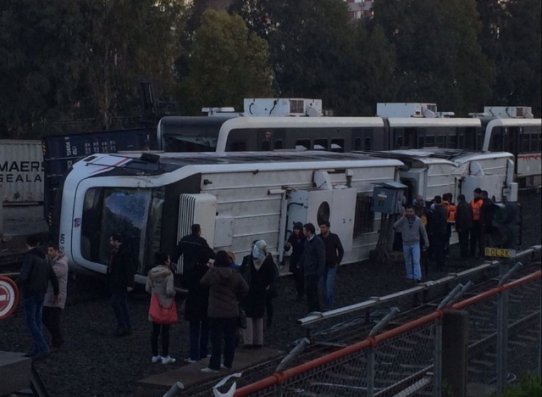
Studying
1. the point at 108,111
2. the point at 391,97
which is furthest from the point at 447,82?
the point at 108,111

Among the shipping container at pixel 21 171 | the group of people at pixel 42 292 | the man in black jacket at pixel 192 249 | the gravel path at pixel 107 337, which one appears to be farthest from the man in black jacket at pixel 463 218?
the shipping container at pixel 21 171

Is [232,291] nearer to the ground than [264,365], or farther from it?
farther from it

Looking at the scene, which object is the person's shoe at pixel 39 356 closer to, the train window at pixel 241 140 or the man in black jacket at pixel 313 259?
the man in black jacket at pixel 313 259

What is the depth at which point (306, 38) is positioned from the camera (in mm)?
59125

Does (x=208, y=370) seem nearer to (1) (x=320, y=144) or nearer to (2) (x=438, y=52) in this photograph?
(1) (x=320, y=144)

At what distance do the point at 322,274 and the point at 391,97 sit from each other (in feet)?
140

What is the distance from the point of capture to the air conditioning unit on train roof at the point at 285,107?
2908 centimetres

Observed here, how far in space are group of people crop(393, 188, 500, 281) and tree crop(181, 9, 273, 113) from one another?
21314mm

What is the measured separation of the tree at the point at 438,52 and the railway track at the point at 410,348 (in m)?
45.7

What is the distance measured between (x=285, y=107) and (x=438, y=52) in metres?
32.2

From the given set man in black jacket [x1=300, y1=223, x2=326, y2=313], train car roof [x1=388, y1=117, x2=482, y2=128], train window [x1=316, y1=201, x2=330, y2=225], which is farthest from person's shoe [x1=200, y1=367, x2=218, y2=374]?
train car roof [x1=388, y1=117, x2=482, y2=128]

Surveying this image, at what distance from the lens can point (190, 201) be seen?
1738 cm

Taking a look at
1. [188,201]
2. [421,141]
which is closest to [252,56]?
[421,141]

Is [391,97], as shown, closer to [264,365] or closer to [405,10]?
[405,10]
